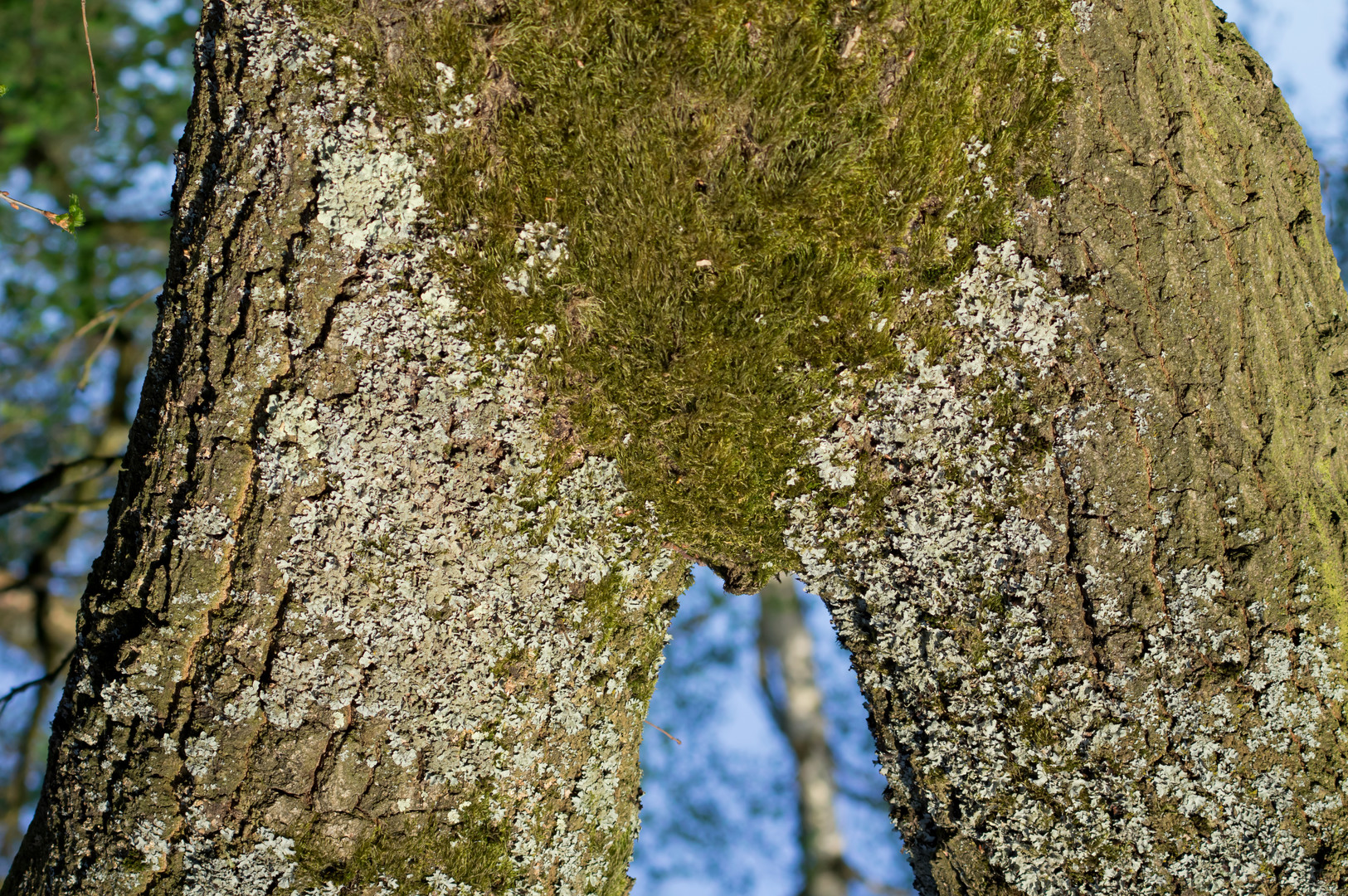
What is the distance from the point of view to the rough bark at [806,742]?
7430mm

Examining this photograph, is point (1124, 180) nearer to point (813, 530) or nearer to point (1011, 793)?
point (813, 530)

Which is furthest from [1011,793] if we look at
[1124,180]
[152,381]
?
[152,381]

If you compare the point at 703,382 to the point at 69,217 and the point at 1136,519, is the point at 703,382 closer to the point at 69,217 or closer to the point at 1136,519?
the point at 1136,519

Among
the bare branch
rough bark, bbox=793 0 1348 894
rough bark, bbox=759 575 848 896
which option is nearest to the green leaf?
the bare branch

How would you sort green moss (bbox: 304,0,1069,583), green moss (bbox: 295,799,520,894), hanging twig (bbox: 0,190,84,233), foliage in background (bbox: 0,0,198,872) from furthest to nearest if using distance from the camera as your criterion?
1. foliage in background (bbox: 0,0,198,872)
2. hanging twig (bbox: 0,190,84,233)
3. green moss (bbox: 295,799,520,894)
4. green moss (bbox: 304,0,1069,583)

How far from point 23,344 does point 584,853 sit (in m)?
7.70

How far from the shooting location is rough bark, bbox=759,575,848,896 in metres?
7.43

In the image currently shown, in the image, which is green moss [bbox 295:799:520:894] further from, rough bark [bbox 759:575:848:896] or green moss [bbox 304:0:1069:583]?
rough bark [bbox 759:575:848:896]

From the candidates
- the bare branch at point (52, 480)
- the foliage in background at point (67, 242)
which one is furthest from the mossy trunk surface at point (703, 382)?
the foliage in background at point (67, 242)

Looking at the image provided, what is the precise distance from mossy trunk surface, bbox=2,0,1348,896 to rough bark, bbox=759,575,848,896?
5731mm

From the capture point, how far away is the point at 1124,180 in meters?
1.41

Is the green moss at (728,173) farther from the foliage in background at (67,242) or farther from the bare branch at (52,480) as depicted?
the foliage in background at (67,242)

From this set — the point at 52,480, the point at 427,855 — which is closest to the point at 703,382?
the point at 427,855

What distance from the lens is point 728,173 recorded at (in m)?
1.36
